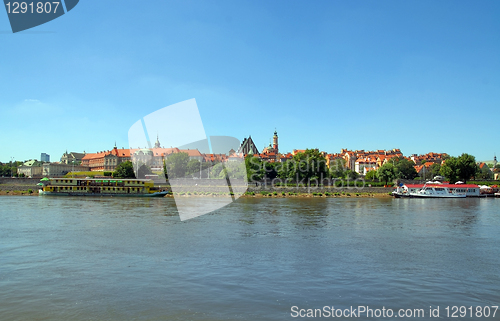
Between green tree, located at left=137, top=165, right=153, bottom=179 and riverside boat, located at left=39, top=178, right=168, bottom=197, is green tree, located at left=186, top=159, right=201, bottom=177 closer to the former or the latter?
green tree, located at left=137, top=165, right=153, bottom=179

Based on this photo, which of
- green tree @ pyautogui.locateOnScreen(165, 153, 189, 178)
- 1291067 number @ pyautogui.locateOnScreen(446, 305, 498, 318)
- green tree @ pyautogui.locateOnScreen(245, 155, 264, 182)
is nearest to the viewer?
1291067 number @ pyautogui.locateOnScreen(446, 305, 498, 318)

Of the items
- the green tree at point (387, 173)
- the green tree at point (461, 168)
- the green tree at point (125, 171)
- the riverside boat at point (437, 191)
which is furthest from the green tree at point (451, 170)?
the green tree at point (125, 171)

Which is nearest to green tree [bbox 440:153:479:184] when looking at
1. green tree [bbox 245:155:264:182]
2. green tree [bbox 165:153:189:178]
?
green tree [bbox 245:155:264:182]

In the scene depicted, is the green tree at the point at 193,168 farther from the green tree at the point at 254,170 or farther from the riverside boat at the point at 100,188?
the riverside boat at the point at 100,188

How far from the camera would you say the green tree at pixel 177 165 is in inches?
2844

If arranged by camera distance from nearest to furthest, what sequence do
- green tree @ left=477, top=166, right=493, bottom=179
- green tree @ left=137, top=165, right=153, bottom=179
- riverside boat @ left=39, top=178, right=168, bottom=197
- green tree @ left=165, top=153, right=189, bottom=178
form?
riverside boat @ left=39, top=178, right=168, bottom=197, green tree @ left=165, top=153, right=189, bottom=178, green tree @ left=137, top=165, right=153, bottom=179, green tree @ left=477, top=166, right=493, bottom=179

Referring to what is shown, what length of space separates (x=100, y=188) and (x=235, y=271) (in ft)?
140

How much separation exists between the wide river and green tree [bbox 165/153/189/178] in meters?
53.7

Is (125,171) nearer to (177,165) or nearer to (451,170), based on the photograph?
(177,165)

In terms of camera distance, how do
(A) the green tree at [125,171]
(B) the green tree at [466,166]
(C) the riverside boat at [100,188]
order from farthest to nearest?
(A) the green tree at [125,171] → (B) the green tree at [466,166] → (C) the riverside boat at [100,188]

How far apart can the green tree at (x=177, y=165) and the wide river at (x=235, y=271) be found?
5371 centimetres

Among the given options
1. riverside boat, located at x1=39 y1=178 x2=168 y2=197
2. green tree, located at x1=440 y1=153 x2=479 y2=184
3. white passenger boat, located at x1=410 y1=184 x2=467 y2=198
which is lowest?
white passenger boat, located at x1=410 y1=184 x2=467 y2=198

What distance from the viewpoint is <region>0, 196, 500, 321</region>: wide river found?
777cm

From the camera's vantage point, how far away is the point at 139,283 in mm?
9258
